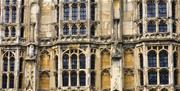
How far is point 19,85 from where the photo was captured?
41.4 meters

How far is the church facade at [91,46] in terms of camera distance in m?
39.8

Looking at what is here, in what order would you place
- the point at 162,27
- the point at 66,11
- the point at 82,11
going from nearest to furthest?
the point at 162,27 → the point at 82,11 → the point at 66,11

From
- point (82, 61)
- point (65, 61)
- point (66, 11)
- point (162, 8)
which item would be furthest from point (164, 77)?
point (66, 11)

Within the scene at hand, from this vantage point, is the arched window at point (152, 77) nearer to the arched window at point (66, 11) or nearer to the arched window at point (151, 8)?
the arched window at point (151, 8)

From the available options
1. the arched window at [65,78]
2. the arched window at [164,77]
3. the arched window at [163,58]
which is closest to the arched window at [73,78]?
the arched window at [65,78]

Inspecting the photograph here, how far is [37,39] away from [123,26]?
6551 millimetres

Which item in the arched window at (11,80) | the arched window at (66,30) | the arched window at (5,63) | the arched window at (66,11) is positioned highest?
the arched window at (66,11)

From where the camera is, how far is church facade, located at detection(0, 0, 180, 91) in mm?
39781

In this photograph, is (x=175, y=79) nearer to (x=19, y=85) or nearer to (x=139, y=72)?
(x=139, y=72)

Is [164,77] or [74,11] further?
[74,11]

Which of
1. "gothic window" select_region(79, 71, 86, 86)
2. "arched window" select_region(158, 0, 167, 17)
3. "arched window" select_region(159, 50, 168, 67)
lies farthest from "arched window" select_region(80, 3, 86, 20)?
"arched window" select_region(159, 50, 168, 67)

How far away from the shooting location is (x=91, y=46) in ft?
134

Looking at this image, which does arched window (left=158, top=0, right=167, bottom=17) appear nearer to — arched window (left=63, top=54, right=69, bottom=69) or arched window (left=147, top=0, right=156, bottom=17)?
arched window (left=147, top=0, right=156, bottom=17)

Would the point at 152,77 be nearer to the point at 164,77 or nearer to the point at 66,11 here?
the point at 164,77
